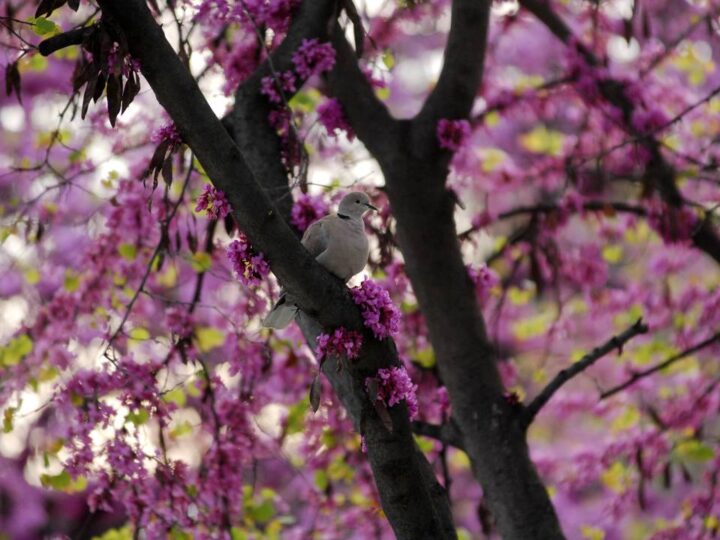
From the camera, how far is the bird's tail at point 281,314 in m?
2.66

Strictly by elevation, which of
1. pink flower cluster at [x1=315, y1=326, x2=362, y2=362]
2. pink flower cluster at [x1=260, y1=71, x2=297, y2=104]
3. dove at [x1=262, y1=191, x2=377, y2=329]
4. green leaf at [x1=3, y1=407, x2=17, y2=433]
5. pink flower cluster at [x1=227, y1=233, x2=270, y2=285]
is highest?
pink flower cluster at [x1=260, y1=71, x2=297, y2=104]

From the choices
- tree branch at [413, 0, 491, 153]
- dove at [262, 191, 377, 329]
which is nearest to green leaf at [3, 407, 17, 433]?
dove at [262, 191, 377, 329]

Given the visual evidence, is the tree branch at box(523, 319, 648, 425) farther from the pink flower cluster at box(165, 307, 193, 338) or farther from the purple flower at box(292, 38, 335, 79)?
the pink flower cluster at box(165, 307, 193, 338)

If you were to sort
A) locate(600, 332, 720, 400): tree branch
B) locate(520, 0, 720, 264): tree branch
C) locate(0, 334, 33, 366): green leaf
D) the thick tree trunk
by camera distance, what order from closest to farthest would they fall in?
the thick tree trunk, locate(600, 332, 720, 400): tree branch, locate(0, 334, 33, 366): green leaf, locate(520, 0, 720, 264): tree branch

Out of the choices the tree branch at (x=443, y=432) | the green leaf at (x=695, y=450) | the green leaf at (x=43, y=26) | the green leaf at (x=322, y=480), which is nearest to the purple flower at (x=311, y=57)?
the green leaf at (x=43, y=26)

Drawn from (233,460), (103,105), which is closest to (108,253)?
(103,105)

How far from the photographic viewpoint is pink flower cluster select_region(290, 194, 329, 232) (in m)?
3.09

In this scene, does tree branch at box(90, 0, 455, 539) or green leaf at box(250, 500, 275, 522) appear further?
green leaf at box(250, 500, 275, 522)

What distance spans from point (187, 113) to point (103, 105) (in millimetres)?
2604

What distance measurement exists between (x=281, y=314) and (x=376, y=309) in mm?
432

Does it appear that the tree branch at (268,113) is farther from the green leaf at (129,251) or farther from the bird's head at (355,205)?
the green leaf at (129,251)

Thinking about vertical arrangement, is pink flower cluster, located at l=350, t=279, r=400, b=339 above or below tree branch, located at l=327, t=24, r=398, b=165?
below

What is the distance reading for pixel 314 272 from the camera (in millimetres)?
2242

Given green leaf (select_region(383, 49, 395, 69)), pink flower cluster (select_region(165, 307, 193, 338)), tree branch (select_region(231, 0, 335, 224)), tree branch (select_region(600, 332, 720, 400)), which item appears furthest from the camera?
pink flower cluster (select_region(165, 307, 193, 338))
